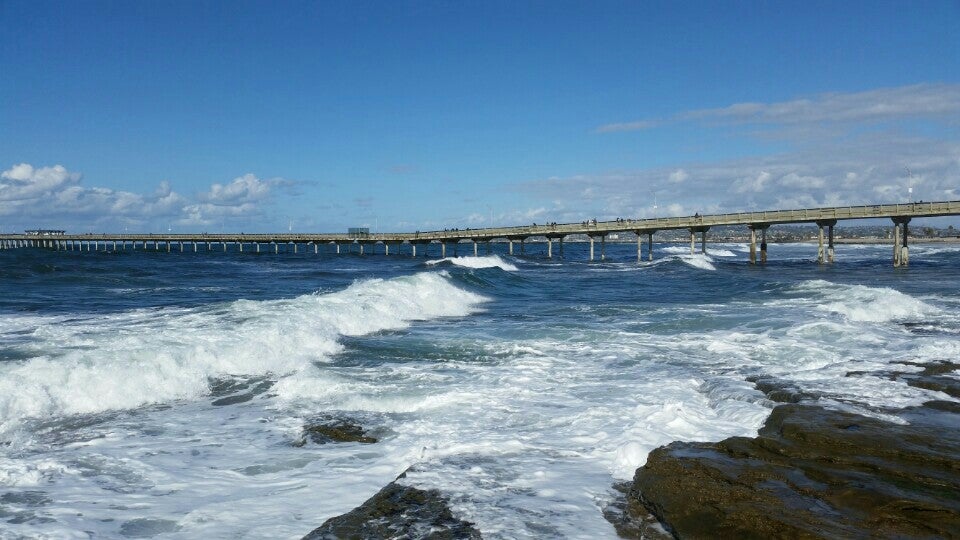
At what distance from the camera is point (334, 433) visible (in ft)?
26.8

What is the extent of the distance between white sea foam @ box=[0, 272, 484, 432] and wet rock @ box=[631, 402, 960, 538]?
319 inches

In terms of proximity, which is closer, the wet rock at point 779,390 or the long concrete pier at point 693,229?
the wet rock at point 779,390

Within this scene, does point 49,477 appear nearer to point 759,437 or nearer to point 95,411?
point 95,411

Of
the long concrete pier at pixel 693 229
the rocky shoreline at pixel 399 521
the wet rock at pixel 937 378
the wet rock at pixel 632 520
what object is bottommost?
the wet rock at pixel 632 520

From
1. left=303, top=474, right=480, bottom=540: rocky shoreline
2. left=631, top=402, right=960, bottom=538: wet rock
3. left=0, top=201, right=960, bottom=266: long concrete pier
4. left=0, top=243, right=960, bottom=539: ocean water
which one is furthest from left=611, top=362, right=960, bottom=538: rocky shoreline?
left=0, top=201, right=960, bottom=266: long concrete pier

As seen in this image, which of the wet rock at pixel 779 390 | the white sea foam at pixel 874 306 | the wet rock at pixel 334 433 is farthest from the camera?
the white sea foam at pixel 874 306

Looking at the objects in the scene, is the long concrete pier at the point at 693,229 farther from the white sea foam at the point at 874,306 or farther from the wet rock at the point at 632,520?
the wet rock at the point at 632,520

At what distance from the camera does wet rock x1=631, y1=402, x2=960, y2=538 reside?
4.89 metres

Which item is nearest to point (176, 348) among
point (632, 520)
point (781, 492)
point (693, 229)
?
point (632, 520)

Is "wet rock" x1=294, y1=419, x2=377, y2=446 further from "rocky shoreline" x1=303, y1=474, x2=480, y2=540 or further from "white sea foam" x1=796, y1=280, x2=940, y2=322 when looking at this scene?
→ "white sea foam" x1=796, y1=280, x2=940, y2=322

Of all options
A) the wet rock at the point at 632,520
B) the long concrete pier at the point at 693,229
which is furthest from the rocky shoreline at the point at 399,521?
the long concrete pier at the point at 693,229

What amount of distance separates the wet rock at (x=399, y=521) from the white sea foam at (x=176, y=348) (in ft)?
18.9

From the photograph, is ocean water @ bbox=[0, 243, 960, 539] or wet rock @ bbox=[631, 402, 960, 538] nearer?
wet rock @ bbox=[631, 402, 960, 538]

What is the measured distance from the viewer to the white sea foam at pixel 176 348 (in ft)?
31.9
